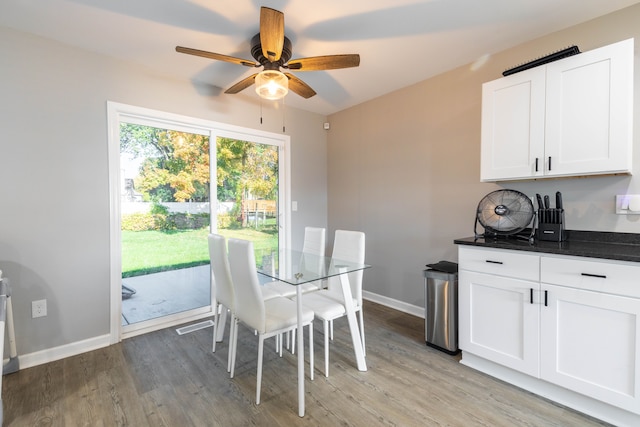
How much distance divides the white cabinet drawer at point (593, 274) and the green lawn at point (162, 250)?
2120 millimetres

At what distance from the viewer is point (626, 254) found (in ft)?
5.01

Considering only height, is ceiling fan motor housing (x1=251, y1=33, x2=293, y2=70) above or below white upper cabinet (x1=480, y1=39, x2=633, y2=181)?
above

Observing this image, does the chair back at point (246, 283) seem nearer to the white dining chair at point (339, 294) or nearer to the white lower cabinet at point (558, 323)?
the white dining chair at point (339, 294)

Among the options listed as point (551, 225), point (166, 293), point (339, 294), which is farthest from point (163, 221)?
point (551, 225)

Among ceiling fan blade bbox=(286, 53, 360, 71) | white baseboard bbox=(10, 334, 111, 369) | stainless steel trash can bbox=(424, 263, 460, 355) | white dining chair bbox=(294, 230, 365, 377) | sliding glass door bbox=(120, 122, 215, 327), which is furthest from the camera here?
sliding glass door bbox=(120, 122, 215, 327)

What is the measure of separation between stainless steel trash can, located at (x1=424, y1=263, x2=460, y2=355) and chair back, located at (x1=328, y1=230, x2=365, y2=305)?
0.60m

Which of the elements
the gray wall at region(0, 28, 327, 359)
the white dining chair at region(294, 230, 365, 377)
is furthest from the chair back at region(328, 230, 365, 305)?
the gray wall at region(0, 28, 327, 359)

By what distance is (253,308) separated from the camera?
1.81 meters

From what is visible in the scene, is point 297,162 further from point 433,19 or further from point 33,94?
point 33,94

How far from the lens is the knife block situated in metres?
2.00

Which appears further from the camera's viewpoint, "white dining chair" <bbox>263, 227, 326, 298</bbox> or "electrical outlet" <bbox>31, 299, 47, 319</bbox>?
"white dining chair" <bbox>263, 227, 326, 298</bbox>

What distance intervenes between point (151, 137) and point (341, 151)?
232 cm

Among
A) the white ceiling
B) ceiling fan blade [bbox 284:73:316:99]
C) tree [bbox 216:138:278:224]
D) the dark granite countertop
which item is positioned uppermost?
the white ceiling

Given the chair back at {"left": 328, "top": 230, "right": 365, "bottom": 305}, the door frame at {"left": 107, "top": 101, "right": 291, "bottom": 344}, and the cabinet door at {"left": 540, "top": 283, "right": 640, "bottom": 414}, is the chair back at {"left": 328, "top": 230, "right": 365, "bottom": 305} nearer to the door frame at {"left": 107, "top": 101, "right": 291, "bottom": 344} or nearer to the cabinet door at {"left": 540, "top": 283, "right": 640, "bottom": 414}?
the cabinet door at {"left": 540, "top": 283, "right": 640, "bottom": 414}
